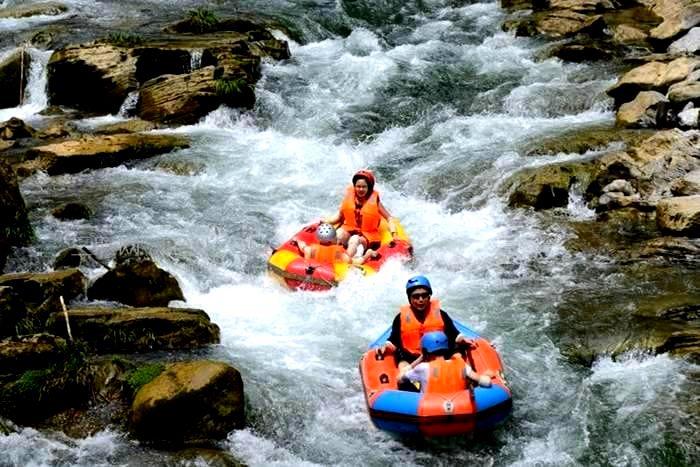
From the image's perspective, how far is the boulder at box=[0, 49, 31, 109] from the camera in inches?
623

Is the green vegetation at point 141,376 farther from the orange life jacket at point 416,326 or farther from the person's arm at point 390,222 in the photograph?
the person's arm at point 390,222

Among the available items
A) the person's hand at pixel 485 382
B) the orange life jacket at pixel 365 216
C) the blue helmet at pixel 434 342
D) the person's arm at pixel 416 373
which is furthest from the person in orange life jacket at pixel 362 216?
the person's hand at pixel 485 382

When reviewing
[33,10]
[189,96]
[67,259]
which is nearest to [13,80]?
[189,96]

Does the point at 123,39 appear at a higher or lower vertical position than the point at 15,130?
higher

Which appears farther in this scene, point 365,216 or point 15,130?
point 15,130

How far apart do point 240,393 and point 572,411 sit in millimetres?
2715

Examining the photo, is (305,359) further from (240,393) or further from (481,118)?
(481,118)

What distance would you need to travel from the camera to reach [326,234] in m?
9.68

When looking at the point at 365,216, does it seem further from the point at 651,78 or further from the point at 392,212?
the point at 651,78

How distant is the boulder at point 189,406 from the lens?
6.10 meters

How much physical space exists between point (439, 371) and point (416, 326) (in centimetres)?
69

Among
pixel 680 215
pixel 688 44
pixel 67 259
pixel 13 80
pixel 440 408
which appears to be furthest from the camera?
pixel 13 80

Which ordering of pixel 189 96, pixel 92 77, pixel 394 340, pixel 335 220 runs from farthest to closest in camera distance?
pixel 92 77
pixel 189 96
pixel 335 220
pixel 394 340

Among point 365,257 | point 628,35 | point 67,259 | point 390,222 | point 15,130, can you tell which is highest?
point 628,35
